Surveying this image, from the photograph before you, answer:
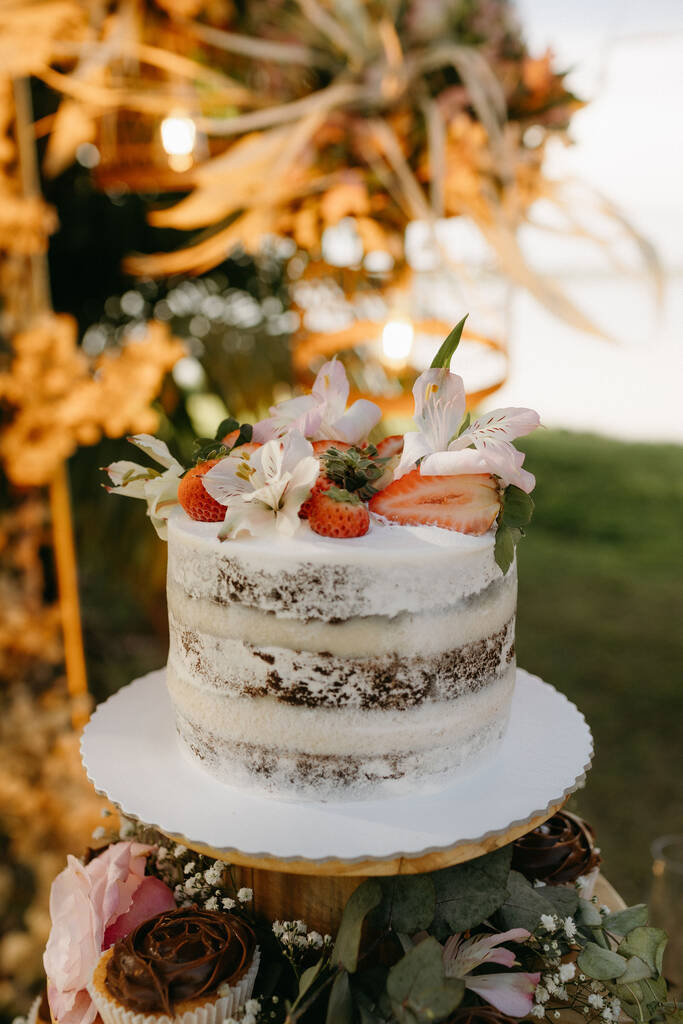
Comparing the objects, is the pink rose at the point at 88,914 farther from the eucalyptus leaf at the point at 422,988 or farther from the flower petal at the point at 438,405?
the flower petal at the point at 438,405

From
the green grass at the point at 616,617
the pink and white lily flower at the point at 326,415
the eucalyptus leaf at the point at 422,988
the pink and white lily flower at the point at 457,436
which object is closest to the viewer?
the eucalyptus leaf at the point at 422,988

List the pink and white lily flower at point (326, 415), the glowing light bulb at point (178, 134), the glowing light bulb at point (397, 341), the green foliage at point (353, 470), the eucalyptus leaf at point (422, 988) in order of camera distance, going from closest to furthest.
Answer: the eucalyptus leaf at point (422, 988), the green foliage at point (353, 470), the pink and white lily flower at point (326, 415), the glowing light bulb at point (397, 341), the glowing light bulb at point (178, 134)

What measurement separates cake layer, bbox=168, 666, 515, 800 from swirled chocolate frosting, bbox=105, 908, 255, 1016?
198mm

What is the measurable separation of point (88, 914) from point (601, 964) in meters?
0.71

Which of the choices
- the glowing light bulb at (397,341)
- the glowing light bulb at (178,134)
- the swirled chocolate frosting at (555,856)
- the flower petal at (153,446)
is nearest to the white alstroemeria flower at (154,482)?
the flower petal at (153,446)

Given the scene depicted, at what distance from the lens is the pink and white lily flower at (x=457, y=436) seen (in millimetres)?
1078

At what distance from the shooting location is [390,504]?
3.86 ft

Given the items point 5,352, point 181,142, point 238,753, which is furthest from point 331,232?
point 238,753

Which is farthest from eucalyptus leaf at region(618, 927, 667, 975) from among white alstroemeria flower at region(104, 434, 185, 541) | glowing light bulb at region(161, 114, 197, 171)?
glowing light bulb at region(161, 114, 197, 171)

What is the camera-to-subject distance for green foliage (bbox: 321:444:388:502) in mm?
1185

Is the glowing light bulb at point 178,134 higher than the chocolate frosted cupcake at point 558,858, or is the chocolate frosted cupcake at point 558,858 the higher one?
the glowing light bulb at point 178,134

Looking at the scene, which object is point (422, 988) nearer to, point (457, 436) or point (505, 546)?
point (505, 546)

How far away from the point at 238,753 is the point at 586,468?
7.25 m

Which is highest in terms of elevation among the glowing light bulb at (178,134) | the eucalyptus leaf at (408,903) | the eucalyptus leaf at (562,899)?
the glowing light bulb at (178,134)
